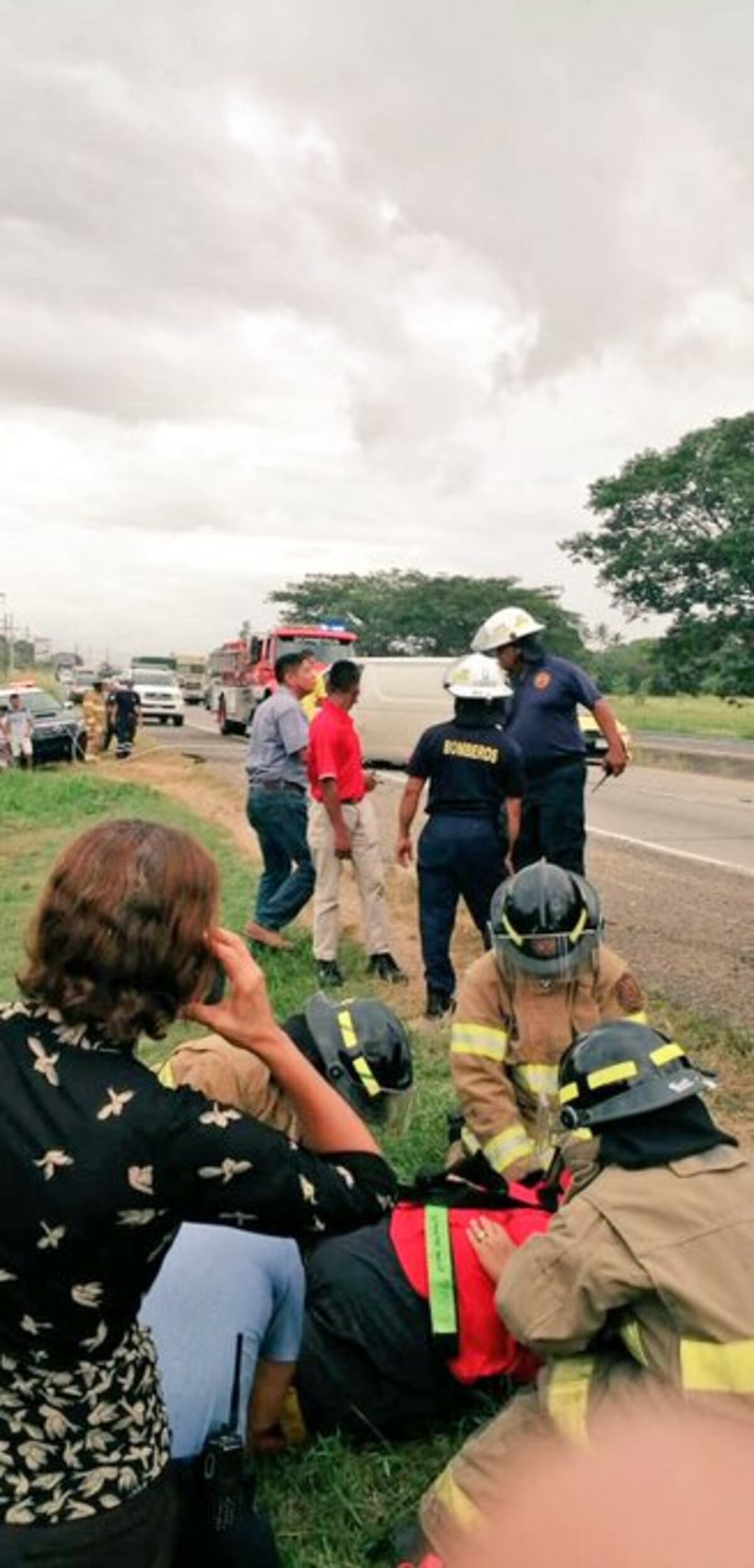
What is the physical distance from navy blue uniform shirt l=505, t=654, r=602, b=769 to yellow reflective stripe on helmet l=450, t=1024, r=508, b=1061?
247cm

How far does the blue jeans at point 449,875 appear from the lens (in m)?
5.75

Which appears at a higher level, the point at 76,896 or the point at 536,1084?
the point at 76,896

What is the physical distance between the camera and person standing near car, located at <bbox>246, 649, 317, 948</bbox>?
7.24m

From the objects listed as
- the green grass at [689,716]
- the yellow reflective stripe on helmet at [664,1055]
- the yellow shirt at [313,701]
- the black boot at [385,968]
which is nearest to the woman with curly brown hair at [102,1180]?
the yellow reflective stripe on helmet at [664,1055]

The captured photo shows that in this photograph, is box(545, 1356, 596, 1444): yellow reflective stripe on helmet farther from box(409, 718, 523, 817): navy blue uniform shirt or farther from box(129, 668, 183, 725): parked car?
box(129, 668, 183, 725): parked car

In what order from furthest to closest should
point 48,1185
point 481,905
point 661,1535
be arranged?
point 481,905 < point 48,1185 < point 661,1535

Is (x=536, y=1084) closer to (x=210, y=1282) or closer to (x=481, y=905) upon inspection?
(x=210, y=1282)

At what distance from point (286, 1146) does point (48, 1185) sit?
349 mm

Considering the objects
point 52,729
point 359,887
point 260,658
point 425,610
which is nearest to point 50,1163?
point 359,887

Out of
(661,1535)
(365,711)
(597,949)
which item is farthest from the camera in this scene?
(365,711)

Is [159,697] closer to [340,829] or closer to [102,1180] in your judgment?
[340,829]

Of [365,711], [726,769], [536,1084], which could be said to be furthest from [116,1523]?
[726,769]

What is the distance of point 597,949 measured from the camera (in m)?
3.73

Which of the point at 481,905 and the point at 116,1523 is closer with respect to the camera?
the point at 116,1523
